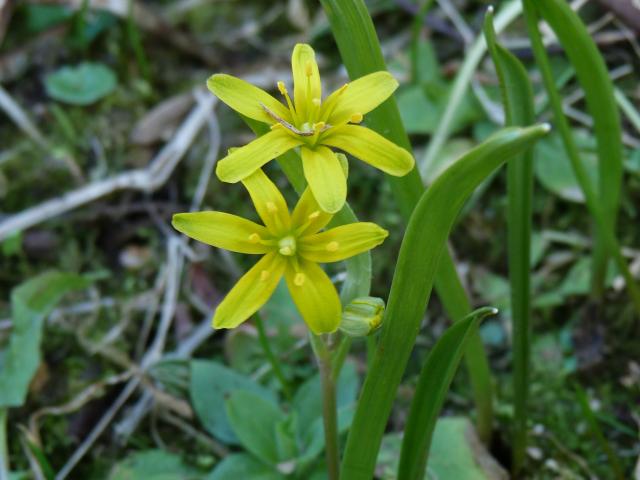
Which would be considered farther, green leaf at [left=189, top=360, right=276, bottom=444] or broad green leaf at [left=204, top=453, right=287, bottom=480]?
green leaf at [left=189, top=360, right=276, bottom=444]

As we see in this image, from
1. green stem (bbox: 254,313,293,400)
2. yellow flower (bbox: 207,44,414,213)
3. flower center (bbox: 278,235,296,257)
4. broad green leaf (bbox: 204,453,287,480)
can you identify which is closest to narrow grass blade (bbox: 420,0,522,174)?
green stem (bbox: 254,313,293,400)

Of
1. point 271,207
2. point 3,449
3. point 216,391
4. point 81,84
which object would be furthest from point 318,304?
point 81,84

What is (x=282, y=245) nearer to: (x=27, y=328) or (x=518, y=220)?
(x=518, y=220)

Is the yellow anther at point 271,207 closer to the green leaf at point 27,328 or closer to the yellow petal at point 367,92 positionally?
the yellow petal at point 367,92

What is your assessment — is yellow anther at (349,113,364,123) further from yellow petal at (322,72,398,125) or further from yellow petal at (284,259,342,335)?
yellow petal at (284,259,342,335)

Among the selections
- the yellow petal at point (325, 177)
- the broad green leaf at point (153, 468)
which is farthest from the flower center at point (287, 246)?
the broad green leaf at point (153, 468)

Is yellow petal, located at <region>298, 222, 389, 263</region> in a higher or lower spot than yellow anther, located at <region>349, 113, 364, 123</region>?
lower

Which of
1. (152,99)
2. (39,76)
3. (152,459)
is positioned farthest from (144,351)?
(39,76)
